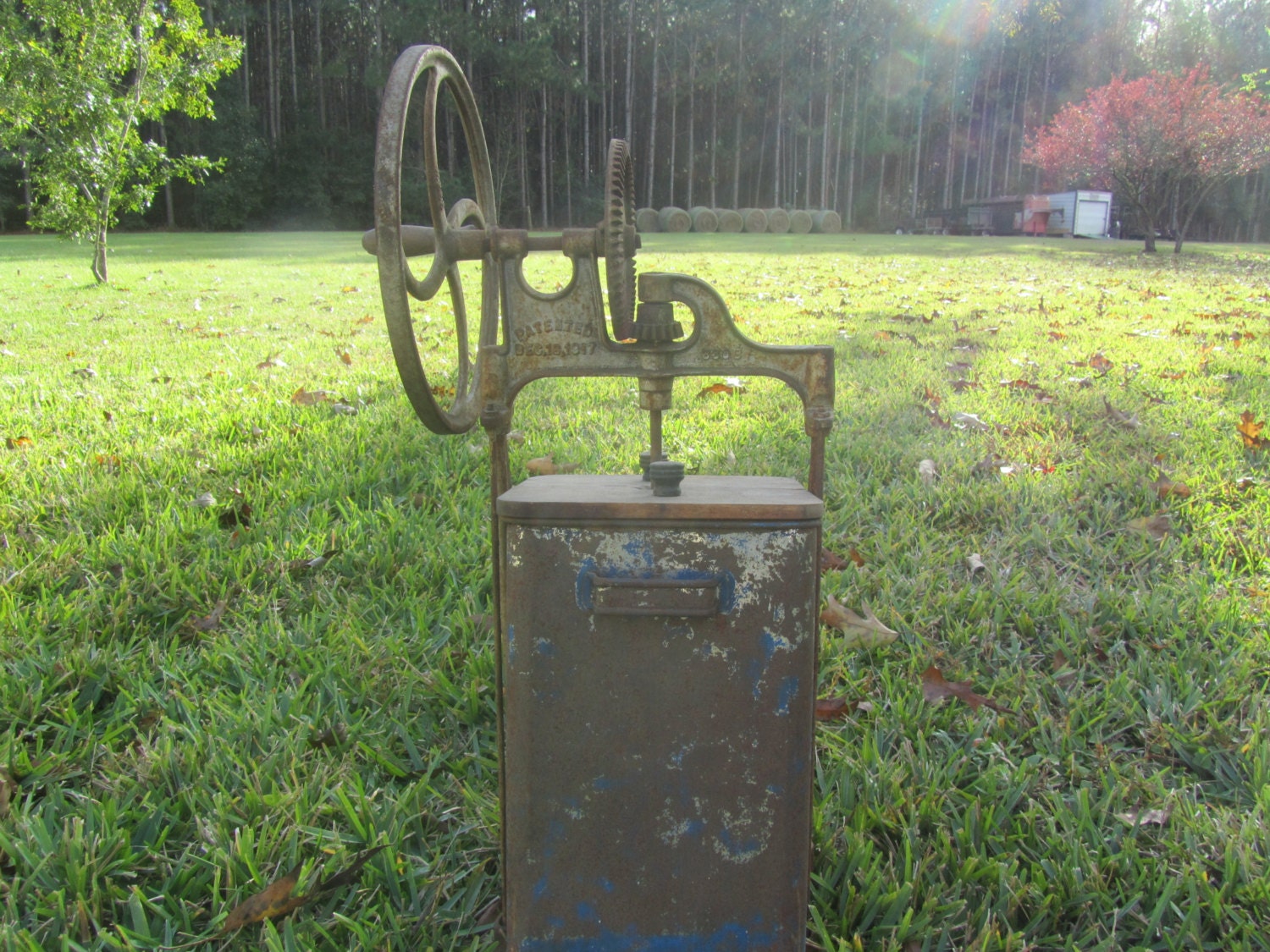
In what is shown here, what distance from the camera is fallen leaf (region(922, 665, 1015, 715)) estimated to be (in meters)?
1.59

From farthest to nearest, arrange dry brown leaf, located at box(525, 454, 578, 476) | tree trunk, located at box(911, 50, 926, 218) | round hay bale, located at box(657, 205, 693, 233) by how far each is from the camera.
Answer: tree trunk, located at box(911, 50, 926, 218), round hay bale, located at box(657, 205, 693, 233), dry brown leaf, located at box(525, 454, 578, 476)

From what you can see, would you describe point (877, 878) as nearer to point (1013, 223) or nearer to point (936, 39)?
point (1013, 223)

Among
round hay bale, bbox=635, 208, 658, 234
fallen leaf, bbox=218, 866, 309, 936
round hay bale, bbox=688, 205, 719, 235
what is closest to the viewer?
fallen leaf, bbox=218, 866, 309, 936

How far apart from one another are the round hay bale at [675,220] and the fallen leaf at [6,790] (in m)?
24.3

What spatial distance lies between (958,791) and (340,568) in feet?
4.54

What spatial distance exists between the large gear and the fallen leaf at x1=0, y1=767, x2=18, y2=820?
1.16 m

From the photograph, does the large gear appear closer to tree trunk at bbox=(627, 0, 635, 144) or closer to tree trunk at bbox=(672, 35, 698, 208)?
tree trunk at bbox=(627, 0, 635, 144)

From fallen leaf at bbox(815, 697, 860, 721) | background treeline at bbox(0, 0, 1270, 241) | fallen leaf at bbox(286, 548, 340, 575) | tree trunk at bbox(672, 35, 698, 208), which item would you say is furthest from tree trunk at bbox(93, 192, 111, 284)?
tree trunk at bbox(672, 35, 698, 208)

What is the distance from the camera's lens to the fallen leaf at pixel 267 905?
1137 mm

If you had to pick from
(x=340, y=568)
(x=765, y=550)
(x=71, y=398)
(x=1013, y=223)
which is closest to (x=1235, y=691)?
(x=765, y=550)

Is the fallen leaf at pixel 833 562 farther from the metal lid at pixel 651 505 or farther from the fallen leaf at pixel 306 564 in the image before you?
the fallen leaf at pixel 306 564

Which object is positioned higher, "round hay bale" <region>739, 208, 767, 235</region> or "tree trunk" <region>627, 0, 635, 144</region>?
"tree trunk" <region>627, 0, 635, 144</region>

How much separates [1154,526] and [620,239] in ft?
5.74

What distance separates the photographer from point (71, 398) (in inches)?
131
